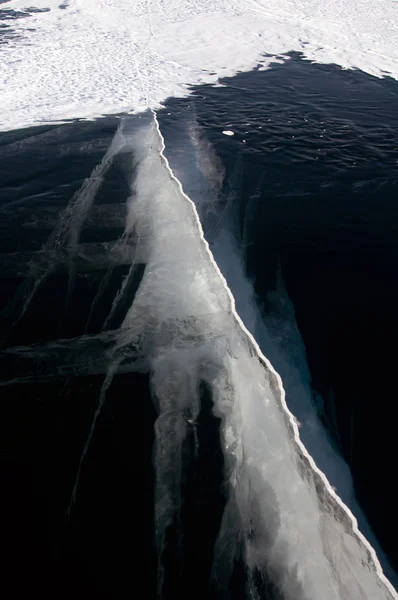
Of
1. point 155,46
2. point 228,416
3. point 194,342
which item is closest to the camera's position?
point 228,416

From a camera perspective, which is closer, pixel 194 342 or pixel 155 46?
pixel 194 342

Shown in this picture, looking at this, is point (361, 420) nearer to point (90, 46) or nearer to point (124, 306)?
point (124, 306)

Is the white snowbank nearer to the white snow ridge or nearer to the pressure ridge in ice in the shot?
the white snow ridge

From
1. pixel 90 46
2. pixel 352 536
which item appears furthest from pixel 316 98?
pixel 352 536

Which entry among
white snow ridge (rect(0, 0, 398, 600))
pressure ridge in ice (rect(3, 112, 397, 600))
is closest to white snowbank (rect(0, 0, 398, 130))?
white snow ridge (rect(0, 0, 398, 600))

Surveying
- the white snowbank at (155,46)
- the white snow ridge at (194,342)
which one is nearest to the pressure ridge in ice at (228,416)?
the white snow ridge at (194,342)

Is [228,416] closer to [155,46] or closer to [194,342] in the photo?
[194,342]

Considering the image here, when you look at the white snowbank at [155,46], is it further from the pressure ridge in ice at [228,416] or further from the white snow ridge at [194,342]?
the pressure ridge in ice at [228,416]

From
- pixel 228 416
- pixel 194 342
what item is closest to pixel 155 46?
pixel 194 342
